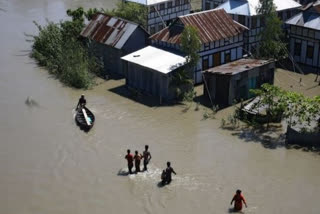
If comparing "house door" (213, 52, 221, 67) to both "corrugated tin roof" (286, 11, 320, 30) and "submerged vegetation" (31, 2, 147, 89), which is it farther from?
"submerged vegetation" (31, 2, 147, 89)

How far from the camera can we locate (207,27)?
3241cm

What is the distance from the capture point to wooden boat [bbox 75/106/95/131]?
89.0ft

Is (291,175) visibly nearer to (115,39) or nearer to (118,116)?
(118,116)

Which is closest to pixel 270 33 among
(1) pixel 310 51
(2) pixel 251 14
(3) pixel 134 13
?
(2) pixel 251 14

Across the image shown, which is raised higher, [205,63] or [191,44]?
[191,44]

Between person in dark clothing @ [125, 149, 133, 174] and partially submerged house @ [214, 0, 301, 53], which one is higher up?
partially submerged house @ [214, 0, 301, 53]

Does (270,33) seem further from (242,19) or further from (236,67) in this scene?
(236,67)

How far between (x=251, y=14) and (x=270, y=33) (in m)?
2.28

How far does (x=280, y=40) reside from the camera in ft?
116

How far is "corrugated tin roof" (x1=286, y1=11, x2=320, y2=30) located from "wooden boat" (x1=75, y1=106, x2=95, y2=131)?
15.3 m

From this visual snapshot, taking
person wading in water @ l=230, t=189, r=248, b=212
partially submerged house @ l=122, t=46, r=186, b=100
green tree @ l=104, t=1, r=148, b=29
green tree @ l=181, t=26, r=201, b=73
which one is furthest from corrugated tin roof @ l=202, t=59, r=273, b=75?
person wading in water @ l=230, t=189, r=248, b=212

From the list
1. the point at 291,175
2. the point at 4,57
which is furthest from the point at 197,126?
the point at 4,57

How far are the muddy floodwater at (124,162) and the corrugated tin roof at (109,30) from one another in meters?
3.45

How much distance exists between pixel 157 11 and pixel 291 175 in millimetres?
21207
